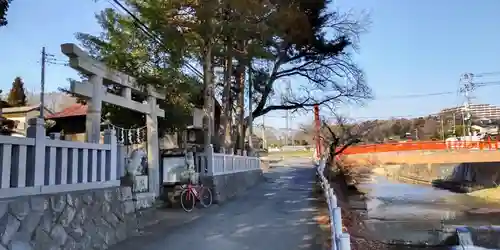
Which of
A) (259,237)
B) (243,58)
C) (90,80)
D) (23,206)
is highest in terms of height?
(243,58)

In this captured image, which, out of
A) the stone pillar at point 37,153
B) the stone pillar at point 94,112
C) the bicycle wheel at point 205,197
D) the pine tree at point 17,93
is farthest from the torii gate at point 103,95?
the pine tree at point 17,93

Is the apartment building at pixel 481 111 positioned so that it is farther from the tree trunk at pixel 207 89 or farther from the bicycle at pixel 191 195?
the bicycle at pixel 191 195

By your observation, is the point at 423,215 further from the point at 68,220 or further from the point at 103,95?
the point at 68,220

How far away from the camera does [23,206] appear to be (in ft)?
16.5

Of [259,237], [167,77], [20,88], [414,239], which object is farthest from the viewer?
[20,88]

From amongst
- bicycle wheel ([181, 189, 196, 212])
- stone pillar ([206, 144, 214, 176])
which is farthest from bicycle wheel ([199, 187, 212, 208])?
stone pillar ([206, 144, 214, 176])

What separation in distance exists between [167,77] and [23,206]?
732 centimetres

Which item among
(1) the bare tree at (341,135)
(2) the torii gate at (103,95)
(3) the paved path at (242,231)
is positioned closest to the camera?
(3) the paved path at (242,231)

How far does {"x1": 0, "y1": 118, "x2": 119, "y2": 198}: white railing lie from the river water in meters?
11.6

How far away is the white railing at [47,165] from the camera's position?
505 centimetres

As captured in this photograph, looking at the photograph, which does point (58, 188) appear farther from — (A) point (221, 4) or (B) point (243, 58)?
(B) point (243, 58)

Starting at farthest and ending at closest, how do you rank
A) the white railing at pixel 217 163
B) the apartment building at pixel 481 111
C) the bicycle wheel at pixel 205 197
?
1. the apartment building at pixel 481 111
2. the white railing at pixel 217 163
3. the bicycle wheel at pixel 205 197

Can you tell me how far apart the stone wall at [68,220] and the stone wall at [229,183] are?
4922 mm

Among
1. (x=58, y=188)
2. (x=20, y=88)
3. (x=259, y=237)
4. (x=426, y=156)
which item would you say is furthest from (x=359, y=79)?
(x=20, y=88)
